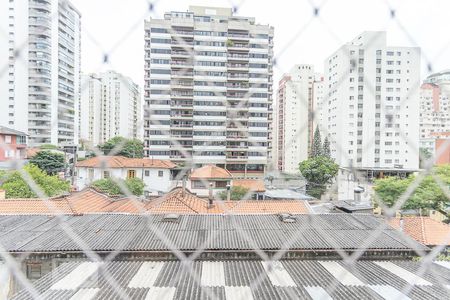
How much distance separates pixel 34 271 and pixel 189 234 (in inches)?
38.7

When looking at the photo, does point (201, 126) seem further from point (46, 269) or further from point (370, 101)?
point (46, 269)

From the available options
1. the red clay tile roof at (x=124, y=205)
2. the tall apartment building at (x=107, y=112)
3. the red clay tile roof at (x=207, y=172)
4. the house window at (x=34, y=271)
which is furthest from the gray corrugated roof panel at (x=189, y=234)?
the tall apartment building at (x=107, y=112)

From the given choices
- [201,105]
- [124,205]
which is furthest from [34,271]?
[124,205]

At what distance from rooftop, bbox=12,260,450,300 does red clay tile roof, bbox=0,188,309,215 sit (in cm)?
138

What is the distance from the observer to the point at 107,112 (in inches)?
18.2

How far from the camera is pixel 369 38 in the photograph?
501 millimetres

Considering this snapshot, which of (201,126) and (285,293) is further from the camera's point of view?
(285,293)

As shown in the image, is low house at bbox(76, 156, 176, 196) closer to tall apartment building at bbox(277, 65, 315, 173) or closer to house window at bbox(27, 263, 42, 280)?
tall apartment building at bbox(277, 65, 315, 173)

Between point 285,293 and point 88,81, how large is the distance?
1.33 metres

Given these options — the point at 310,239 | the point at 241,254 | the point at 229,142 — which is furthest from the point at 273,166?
the point at 310,239

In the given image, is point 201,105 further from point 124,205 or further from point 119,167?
point 124,205

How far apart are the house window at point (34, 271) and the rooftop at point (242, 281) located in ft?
0.82

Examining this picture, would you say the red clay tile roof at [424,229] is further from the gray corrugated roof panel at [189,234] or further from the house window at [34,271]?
the house window at [34,271]

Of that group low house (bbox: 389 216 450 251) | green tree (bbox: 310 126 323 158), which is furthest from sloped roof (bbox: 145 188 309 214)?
green tree (bbox: 310 126 323 158)
